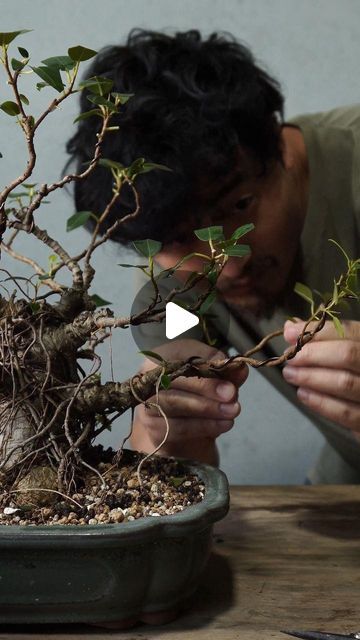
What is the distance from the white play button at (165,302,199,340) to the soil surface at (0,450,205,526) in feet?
0.53

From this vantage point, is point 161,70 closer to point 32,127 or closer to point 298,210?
point 298,210

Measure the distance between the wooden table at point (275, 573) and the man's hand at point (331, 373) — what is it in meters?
0.15

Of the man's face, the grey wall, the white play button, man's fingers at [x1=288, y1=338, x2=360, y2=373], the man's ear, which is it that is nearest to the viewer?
the white play button

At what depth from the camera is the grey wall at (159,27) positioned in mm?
1679

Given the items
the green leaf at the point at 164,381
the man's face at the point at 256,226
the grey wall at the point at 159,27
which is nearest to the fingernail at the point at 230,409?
the green leaf at the point at 164,381

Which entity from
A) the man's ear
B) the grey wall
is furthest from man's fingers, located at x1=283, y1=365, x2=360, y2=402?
the grey wall

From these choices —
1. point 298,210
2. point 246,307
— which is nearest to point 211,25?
point 298,210

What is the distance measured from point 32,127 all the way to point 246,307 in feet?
2.97

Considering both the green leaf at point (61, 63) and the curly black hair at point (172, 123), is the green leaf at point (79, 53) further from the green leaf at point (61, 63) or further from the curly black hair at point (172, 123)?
the curly black hair at point (172, 123)

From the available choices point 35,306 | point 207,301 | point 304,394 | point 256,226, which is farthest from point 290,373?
point 256,226

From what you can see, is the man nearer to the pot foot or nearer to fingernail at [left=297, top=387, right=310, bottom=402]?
fingernail at [left=297, top=387, right=310, bottom=402]

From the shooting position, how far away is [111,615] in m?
0.70

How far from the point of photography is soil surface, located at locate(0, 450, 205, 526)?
0.72 metres

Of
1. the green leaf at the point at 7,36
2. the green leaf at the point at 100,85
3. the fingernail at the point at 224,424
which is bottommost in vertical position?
the fingernail at the point at 224,424
